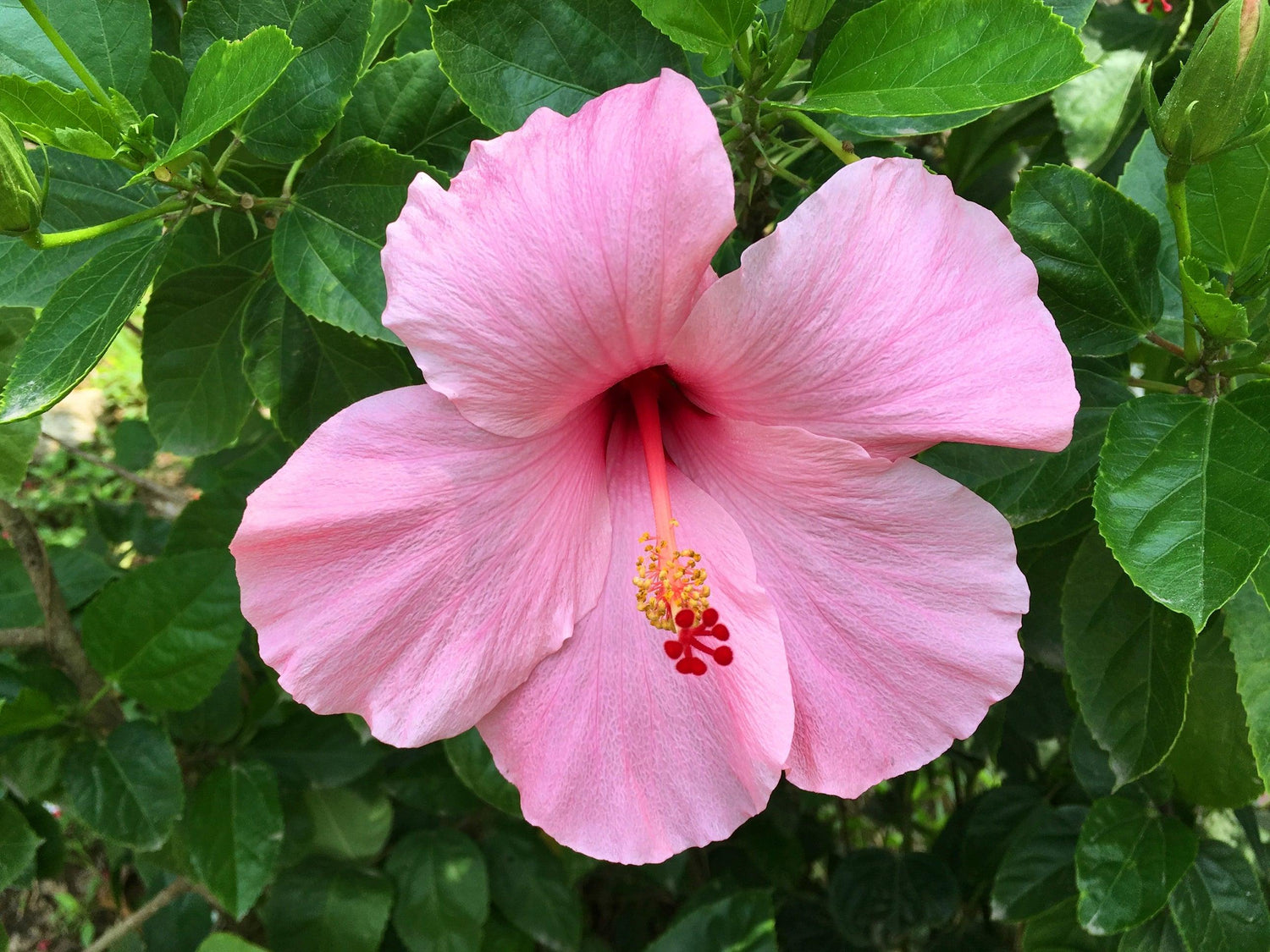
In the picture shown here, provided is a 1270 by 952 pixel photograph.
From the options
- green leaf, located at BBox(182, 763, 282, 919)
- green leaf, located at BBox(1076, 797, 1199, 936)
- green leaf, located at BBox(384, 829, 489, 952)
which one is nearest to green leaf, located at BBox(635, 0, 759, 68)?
green leaf, located at BBox(1076, 797, 1199, 936)

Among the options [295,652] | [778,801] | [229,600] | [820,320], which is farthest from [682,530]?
[778,801]

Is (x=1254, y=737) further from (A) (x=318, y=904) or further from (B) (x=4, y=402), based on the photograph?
(A) (x=318, y=904)

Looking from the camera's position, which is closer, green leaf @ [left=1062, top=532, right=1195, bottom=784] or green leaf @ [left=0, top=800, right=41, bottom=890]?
green leaf @ [left=1062, top=532, right=1195, bottom=784]

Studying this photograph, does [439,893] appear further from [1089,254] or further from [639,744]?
[1089,254]

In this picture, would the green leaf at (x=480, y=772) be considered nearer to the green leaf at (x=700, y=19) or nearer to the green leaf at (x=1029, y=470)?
the green leaf at (x=1029, y=470)

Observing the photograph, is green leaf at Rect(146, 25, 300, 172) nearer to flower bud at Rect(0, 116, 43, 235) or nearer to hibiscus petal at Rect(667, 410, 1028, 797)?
flower bud at Rect(0, 116, 43, 235)

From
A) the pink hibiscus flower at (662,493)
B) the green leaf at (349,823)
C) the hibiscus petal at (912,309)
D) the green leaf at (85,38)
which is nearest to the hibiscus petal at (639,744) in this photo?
the pink hibiscus flower at (662,493)
